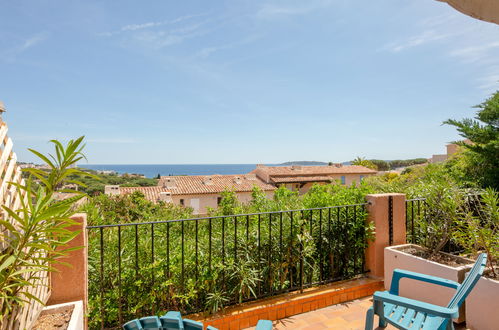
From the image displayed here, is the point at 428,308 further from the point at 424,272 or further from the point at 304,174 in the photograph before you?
the point at 304,174

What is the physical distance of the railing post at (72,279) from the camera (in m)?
1.95

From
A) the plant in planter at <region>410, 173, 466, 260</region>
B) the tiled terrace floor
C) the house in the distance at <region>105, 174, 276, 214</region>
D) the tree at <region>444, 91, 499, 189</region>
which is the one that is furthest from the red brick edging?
the house in the distance at <region>105, 174, 276, 214</region>

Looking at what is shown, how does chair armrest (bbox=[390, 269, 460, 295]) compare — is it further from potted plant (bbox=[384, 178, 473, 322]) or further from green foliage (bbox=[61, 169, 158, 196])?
green foliage (bbox=[61, 169, 158, 196])

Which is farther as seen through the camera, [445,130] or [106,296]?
[445,130]

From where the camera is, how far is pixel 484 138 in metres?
5.44

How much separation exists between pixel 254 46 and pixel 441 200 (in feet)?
37.1

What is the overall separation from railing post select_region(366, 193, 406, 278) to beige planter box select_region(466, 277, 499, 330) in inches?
39.2

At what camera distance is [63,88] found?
Result: 58.4 feet

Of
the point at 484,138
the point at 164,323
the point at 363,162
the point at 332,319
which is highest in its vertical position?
the point at 363,162

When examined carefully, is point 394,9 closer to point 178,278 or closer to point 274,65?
point 178,278

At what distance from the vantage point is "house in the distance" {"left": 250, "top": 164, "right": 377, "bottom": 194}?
109 ft

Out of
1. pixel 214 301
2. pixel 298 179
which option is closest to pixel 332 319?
pixel 214 301

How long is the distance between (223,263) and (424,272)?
78.6 inches

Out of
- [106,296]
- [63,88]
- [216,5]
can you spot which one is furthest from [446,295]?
[63,88]
